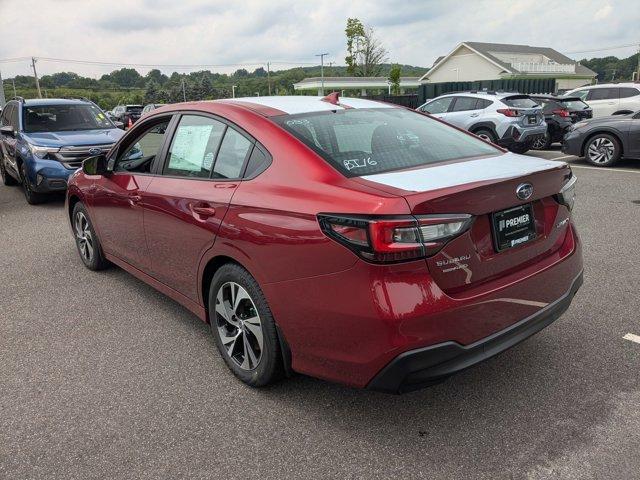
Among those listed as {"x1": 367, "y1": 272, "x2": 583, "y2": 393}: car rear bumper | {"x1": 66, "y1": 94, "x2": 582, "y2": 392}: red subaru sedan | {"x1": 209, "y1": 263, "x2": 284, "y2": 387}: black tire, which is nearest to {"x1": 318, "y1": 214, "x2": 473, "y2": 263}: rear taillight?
{"x1": 66, "y1": 94, "x2": 582, "y2": 392}: red subaru sedan

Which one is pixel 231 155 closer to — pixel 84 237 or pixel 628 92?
pixel 84 237

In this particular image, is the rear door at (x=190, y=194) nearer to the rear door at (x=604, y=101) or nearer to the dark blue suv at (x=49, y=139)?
the dark blue suv at (x=49, y=139)

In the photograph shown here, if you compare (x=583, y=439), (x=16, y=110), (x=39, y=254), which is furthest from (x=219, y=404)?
(x=16, y=110)

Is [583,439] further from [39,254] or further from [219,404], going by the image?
[39,254]

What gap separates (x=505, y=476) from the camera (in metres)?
2.26

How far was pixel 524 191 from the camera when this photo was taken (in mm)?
2516

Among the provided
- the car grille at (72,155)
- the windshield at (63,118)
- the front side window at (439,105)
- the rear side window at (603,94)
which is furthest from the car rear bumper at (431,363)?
the rear side window at (603,94)

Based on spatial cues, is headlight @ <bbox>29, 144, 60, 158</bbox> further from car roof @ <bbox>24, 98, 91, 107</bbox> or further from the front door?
the front door

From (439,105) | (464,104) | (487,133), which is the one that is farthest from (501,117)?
(439,105)

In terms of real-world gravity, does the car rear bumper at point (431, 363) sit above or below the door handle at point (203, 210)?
below

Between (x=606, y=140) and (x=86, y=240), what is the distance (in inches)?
400

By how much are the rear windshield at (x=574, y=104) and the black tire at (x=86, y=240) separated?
45.0ft

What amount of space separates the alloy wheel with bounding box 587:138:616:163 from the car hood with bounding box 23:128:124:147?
9.30 meters

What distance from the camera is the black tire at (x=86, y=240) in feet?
16.2
